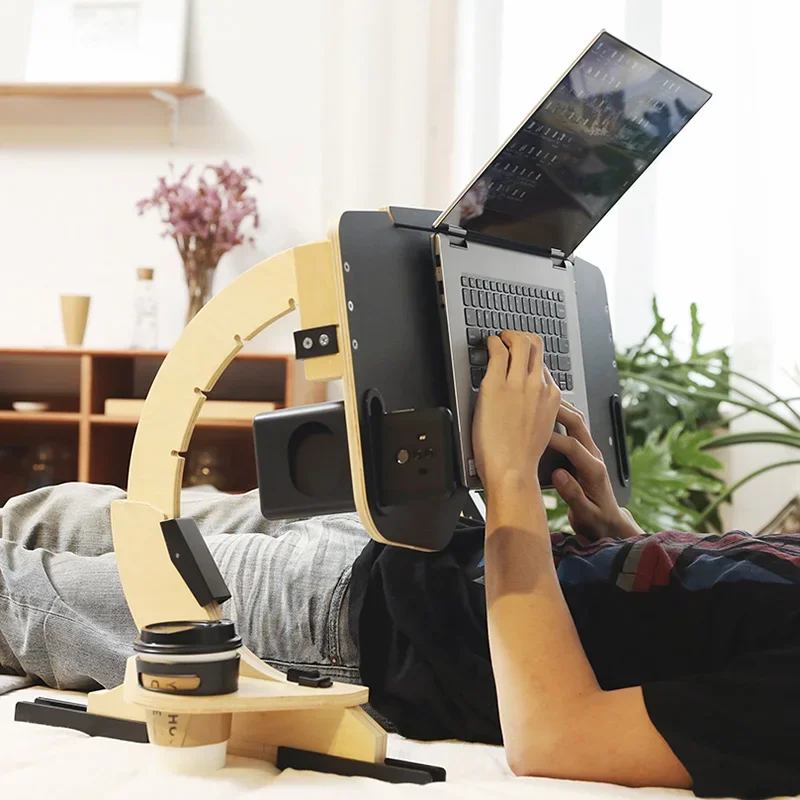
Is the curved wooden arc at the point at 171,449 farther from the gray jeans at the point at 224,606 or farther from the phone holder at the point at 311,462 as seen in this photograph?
the gray jeans at the point at 224,606

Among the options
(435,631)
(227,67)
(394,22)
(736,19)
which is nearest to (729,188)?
(736,19)

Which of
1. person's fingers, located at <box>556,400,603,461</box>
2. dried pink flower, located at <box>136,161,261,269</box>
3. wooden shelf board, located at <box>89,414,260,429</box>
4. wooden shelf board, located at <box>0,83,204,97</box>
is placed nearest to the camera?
person's fingers, located at <box>556,400,603,461</box>

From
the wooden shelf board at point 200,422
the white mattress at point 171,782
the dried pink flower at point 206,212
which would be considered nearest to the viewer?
the white mattress at point 171,782

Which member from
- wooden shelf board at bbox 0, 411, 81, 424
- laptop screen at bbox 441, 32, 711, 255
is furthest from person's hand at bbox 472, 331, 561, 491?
wooden shelf board at bbox 0, 411, 81, 424

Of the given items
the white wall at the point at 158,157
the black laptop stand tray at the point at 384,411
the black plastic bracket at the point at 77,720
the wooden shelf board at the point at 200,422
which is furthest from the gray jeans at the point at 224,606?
the white wall at the point at 158,157

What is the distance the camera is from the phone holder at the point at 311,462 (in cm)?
79

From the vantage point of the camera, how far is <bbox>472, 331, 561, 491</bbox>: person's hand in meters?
0.87

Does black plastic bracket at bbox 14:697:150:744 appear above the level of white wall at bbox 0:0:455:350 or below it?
below

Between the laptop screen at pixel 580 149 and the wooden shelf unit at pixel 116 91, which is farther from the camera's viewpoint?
the wooden shelf unit at pixel 116 91

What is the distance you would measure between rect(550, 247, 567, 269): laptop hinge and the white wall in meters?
2.06

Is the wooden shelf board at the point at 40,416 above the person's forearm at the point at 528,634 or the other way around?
above

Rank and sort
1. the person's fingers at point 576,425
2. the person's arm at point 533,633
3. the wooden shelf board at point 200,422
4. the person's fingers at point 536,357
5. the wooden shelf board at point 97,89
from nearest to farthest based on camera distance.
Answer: the person's arm at point 533,633 → the person's fingers at point 536,357 → the person's fingers at point 576,425 → the wooden shelf board at point 200,422 → the wooden shelf board at point 97,89

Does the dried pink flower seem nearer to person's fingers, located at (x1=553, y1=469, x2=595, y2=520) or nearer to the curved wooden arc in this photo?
person's fingers, located at (x1=553, y1=469, x2=595, y2=520)

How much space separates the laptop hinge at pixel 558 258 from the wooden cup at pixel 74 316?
222 centimetres
